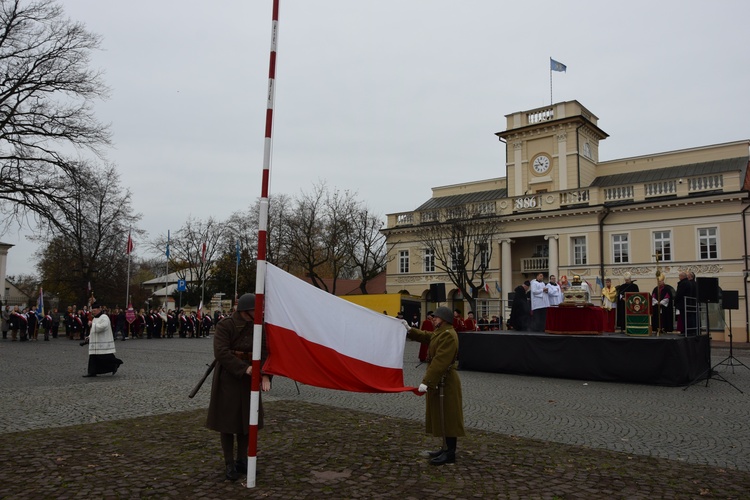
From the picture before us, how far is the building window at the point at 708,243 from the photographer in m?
36.1

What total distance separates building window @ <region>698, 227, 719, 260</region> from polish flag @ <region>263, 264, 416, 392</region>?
35.4 meters

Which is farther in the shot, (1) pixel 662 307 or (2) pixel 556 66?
(2) pixel 556 66

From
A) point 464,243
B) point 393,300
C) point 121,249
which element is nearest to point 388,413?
point 393,300

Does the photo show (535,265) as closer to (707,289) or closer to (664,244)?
(664,244)

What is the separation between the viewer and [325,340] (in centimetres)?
670

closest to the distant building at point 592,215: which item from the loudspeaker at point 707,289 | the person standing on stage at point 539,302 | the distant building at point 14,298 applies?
the person standing on stage at point 539,302

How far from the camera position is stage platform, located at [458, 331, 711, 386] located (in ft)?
Result: 48.3

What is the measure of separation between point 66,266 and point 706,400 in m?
52.3

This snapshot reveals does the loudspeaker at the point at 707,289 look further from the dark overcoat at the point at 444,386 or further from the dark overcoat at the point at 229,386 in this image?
the dark overcoat at the point at 229,386

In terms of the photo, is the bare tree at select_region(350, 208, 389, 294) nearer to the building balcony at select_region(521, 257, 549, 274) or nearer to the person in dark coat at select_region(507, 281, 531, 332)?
the building balcony at select_region(521, 257, 549, 274)

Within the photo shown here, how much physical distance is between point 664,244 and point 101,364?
34.9m

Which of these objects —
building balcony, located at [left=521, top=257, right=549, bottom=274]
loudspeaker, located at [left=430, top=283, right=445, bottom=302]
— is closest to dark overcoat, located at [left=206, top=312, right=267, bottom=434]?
loudspeaker, located at [left=430, top=283, right=445, bottom=302]

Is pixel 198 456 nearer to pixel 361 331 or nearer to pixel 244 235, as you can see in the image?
pixel 361 331

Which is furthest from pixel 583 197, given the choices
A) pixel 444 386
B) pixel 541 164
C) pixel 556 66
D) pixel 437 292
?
pixel 444 386
